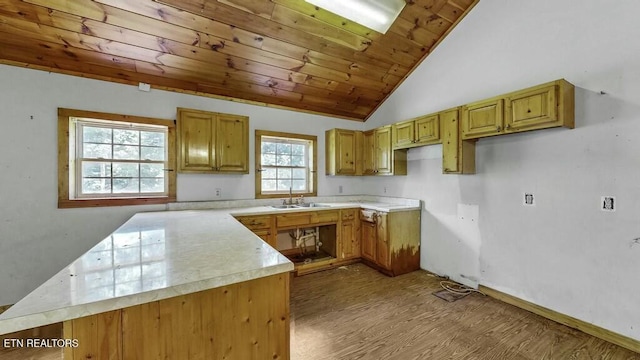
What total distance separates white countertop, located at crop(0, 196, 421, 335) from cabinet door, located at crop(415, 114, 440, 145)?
253 cm

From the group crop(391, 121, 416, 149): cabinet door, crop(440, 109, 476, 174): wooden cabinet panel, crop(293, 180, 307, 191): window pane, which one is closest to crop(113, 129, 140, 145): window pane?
crop(293, 180, 307, 191): window pane

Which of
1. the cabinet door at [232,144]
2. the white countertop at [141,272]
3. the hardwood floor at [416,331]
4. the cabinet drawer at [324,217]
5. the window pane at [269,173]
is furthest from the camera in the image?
the window pane at [269,173]

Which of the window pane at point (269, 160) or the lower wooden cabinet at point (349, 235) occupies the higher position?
the window pane at point (269, 160)

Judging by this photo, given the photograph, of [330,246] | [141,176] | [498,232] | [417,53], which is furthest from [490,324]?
[141,176]

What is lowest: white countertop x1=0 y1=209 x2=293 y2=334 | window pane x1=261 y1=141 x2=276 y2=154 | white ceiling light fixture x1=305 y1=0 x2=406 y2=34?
white countertop x1=0 y1=209 x2=293 y2=334

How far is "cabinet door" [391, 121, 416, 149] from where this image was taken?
3392 millimetres

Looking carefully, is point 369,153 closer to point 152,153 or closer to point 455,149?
point 455,149

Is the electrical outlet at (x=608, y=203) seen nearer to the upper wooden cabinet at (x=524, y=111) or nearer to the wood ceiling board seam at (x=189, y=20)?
the upper wooden cabinet at (x=524, y=111)

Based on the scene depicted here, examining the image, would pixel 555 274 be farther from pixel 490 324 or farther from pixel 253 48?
pixel 253 48

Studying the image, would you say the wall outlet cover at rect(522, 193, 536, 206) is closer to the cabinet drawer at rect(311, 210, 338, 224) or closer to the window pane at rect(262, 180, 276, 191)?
the cabinet drawer at rect(311, 210, 338, 224)

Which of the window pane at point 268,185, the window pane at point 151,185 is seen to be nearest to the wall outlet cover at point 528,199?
the window pane at point 268,185

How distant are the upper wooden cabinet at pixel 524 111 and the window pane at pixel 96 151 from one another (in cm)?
415

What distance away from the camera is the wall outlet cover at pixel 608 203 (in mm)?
2019

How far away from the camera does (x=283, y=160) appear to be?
13.1 ft
